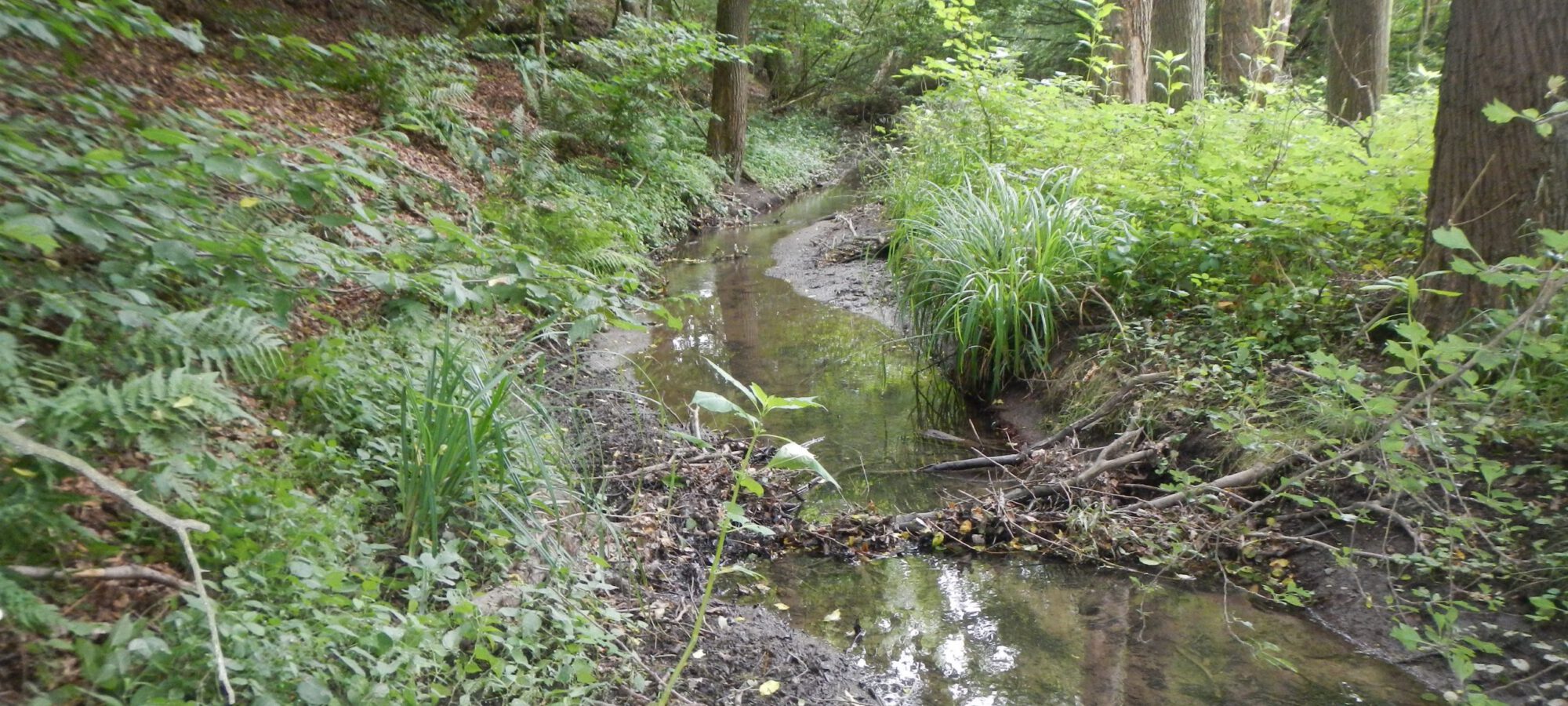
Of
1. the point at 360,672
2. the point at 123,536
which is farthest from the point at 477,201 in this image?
the point at 360,672

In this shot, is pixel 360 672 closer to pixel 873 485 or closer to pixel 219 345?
pixel 219 345

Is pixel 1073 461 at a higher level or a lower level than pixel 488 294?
lower

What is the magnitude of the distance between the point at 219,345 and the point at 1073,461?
12.1 feet

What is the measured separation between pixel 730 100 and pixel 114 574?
10905 millimetres

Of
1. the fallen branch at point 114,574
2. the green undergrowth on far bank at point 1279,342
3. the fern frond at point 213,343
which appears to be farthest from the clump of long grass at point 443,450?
the green undergrowth on far bank at point 1279,342

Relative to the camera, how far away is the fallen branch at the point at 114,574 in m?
1.99

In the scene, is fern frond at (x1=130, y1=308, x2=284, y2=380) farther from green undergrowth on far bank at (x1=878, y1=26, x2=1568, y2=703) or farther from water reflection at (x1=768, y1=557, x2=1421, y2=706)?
green undergrowth on far bank at (x1=878, y1=26, x2=1568, y2=703)

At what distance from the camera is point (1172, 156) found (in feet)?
19.0

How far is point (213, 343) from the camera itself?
9.04ft

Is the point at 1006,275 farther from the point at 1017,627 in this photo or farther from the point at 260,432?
the point at 260,432

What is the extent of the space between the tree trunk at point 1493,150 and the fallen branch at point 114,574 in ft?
14.4

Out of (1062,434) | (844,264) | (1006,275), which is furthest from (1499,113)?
(844,264)

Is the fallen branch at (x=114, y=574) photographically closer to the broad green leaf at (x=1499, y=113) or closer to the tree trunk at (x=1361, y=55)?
the broad green leaf at (x=1499, y=113)

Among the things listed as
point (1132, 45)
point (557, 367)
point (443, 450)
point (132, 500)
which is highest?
point (1132, 45)
